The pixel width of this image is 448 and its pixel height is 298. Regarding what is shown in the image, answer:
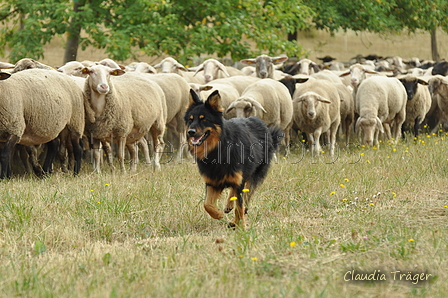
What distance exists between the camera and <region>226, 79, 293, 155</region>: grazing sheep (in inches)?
412

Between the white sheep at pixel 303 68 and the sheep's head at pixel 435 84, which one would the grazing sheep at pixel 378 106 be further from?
the white sheep at pixel 303 68

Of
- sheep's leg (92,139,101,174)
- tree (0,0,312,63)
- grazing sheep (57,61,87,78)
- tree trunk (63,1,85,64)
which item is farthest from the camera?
tree trunk (63,1,85,64)

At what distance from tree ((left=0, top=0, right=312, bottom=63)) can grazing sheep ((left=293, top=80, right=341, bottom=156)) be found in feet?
15.3

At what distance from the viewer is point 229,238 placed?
5.14 m

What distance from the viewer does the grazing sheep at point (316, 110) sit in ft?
38.4

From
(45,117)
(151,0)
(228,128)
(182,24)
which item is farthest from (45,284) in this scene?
(182,24)

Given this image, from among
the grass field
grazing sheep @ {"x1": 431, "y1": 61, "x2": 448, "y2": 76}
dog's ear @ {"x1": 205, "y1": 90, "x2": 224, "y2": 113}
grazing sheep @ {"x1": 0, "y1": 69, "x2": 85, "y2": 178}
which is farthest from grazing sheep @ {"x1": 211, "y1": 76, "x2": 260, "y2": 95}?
grazing sheep @ {"x1": 431, "y1": 61, "x2": 448, "y2": 76}

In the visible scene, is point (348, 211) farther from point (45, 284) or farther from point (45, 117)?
point (45, 117)

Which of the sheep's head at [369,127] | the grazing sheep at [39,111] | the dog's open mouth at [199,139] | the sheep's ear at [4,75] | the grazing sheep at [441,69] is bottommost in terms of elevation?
the grazing sheep at [441,69]

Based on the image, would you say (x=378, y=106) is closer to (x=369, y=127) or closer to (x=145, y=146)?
(x=369, y=127)

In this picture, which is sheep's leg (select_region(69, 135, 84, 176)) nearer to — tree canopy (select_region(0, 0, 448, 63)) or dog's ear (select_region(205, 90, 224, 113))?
dog's ear (select_region(205, 90, 224, 113))

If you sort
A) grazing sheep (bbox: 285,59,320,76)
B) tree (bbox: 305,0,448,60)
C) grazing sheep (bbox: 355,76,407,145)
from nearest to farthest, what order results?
grazing sheep (bbox: 355,76,407,145), grazing sheep (bbox: 285,59,320,76), tree (bbox: 305,0,448,60)

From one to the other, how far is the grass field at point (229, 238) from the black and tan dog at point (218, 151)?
0.34m

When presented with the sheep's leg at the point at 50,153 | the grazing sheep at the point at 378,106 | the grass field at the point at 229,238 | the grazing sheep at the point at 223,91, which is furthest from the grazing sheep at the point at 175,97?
the grazing sheep at the point at 378,106
